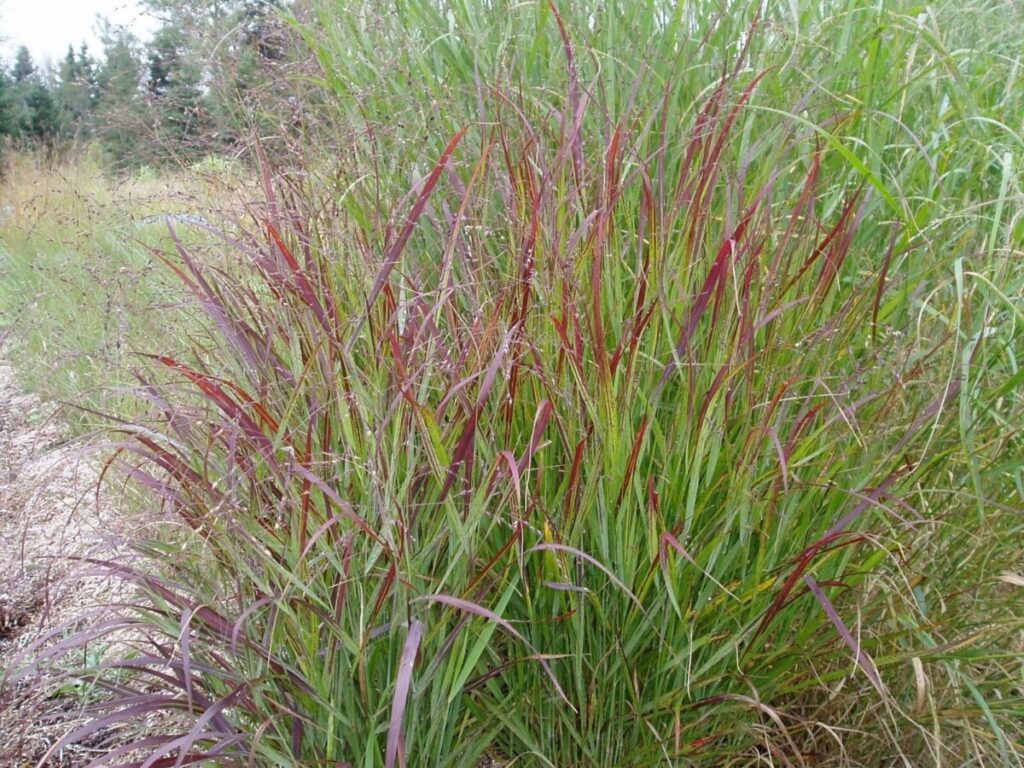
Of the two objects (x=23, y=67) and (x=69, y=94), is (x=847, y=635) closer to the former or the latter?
(x=69, y=94)

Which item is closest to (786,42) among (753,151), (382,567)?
(753,151)

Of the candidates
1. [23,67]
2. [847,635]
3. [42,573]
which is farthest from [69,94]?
[847,635]

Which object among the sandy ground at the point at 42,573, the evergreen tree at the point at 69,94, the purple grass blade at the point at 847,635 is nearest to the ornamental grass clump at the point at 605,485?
the purple grass blade at the point at 847,635

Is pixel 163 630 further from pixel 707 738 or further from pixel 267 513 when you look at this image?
pixel 707 738

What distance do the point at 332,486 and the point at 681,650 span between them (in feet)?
2.28

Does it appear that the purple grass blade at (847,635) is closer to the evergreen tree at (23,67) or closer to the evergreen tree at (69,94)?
the evergreen tree at (69,94)

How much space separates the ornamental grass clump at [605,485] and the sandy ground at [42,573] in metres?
0.21

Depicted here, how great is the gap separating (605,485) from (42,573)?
7.50ft

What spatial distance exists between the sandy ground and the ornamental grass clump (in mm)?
215

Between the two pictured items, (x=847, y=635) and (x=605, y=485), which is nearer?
(x=847, y=635)

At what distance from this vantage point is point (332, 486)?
Answer: 1667 mm

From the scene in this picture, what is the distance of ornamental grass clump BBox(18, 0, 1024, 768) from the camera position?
157 cm

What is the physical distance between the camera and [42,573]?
3.11 m

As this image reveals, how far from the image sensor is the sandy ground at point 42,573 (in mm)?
1891
